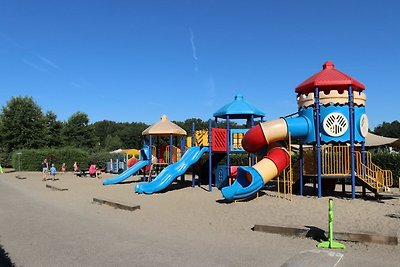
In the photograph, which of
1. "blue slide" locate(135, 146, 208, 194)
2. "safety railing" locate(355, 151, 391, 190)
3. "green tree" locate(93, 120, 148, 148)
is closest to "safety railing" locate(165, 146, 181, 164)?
"blue slide" locate(135, 146, 208, 194)

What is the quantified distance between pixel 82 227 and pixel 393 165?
2048 centimetres

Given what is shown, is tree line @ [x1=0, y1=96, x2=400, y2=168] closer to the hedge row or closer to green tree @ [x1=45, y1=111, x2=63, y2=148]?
green tree @ [x1=45, y1=111, x2=63, y2=148]

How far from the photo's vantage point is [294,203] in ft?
46.6

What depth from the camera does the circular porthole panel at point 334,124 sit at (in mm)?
15727

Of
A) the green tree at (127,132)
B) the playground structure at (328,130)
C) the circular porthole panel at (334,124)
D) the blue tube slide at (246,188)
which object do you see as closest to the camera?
the blue tube slide at (246,188)

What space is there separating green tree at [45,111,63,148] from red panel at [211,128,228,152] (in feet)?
151

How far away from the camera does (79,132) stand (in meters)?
67.2

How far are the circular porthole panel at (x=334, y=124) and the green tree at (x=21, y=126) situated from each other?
46.4 m

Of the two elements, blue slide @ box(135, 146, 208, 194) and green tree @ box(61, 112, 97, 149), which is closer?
blue slide @ box(135, 146, 208, 194)

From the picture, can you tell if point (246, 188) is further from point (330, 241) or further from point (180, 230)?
point (330, 241)

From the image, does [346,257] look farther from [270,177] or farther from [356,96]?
[356,96]

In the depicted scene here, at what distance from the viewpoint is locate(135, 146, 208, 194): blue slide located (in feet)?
61.0

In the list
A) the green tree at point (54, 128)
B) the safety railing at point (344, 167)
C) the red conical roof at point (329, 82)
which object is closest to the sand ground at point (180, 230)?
the safety railing at point (344, 167)

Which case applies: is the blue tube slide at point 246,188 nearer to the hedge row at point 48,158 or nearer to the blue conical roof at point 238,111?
the blue conical roof at point 238,111
